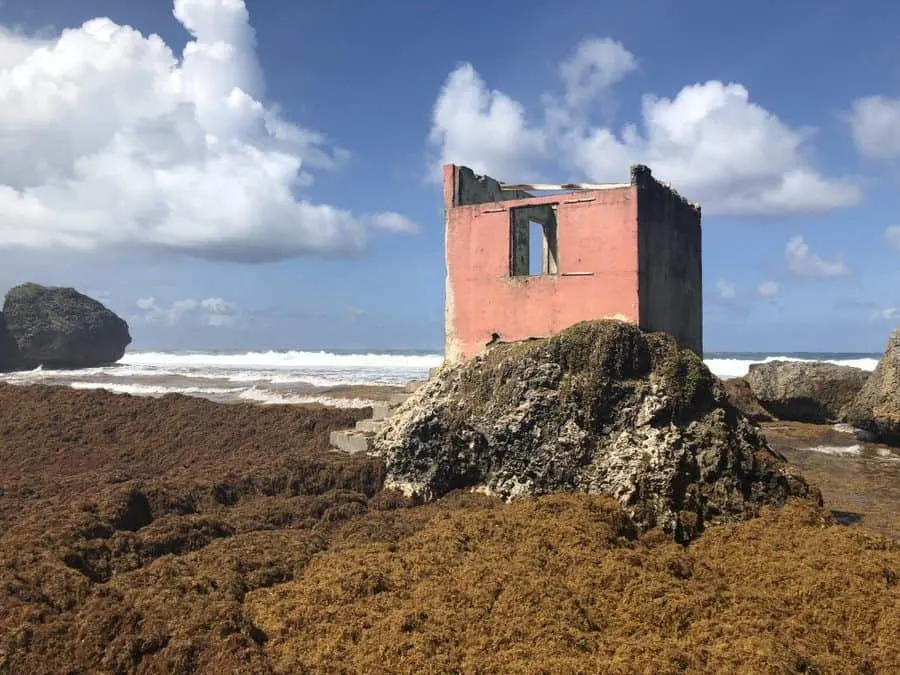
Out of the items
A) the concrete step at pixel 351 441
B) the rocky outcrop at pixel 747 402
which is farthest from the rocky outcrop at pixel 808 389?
the concrete step at pixel 351 441

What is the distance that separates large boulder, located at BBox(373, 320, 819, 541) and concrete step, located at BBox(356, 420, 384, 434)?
42.5 inches

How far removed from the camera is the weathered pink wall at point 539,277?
322 inches

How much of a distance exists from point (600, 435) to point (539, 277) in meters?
2.38

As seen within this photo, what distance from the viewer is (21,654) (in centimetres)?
417

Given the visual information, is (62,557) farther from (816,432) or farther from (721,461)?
(816,432)

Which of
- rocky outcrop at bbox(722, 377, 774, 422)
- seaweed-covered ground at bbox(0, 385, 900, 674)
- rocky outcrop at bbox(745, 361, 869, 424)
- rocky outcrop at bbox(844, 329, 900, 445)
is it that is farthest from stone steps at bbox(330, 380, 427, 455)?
rocky outcrop at bbox(745, 361, 869, 424)

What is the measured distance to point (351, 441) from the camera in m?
9.08

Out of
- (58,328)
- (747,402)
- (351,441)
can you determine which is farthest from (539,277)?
(58,328)

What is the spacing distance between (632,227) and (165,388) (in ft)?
71.0

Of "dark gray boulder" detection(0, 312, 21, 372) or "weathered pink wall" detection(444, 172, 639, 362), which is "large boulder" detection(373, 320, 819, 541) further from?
"dark gray boulder" detection(0, 312, 21, 372)

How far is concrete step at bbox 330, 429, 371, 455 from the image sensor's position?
352 inches

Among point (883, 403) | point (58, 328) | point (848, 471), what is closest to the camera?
point (848, 471)

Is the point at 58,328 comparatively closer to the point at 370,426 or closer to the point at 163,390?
the point at 163,390

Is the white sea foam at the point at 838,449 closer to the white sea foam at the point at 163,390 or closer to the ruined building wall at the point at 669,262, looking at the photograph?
the ruined building wall at the point at 669,262
